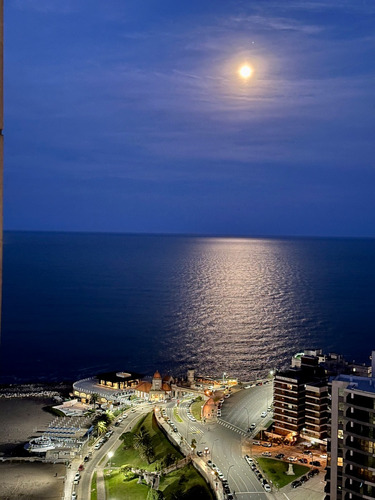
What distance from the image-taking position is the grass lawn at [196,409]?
4866 cm

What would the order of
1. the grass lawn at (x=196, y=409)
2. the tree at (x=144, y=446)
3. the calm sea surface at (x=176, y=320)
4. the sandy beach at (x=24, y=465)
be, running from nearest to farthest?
the sandy beach at (x=24, y=465) < the tree at (x=144, y=446) < the grass lawn at (x=196, y=409) < the calm sea surface at (x=176, y=320)

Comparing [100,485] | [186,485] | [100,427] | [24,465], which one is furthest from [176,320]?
[186,485]

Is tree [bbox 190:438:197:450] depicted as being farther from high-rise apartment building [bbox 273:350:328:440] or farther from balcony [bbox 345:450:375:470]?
balcony [bbox 345:450:375:470]

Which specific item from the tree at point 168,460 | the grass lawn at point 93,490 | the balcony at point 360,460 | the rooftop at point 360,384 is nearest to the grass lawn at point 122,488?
the grass lawn at point 93,490

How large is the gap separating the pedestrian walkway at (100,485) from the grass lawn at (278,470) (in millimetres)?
10654

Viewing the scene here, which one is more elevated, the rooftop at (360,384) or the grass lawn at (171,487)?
the rooftop at (360,384)

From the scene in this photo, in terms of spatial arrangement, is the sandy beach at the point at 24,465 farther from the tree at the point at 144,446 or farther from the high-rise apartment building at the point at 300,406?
the high-rise apartment building at the point at 300,406

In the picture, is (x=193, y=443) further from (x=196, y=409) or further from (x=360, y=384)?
(x=360, y=384)

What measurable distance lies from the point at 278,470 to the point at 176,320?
2346 inches

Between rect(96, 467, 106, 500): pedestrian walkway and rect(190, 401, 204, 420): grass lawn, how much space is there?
11.4 m

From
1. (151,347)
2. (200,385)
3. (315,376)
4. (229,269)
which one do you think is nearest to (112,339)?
(151,347)

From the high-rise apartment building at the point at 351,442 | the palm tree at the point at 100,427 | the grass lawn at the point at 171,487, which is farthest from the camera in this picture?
the palm tree at the point at 100,427

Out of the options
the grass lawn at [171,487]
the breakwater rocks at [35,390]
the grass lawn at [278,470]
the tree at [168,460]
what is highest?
the breakwater rocks at [35,390]

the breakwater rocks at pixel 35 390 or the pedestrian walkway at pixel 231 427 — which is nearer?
the pedestrian walkway at pixel 231 427
